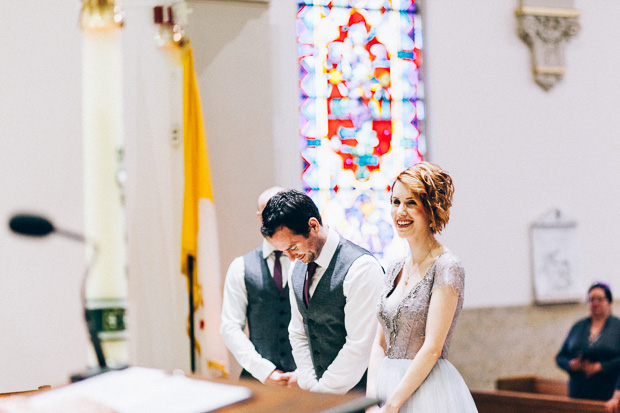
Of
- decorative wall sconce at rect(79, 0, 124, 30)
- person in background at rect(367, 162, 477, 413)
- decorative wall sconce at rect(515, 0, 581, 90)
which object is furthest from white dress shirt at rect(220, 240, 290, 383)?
decorative wall sconce at rect(515, 0, 581, 90)

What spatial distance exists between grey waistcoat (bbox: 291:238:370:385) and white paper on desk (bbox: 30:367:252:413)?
4.90 ft

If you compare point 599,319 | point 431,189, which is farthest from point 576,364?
point 431,189

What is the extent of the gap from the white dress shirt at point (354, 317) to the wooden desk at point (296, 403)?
1616mm

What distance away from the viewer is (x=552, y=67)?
6902mm

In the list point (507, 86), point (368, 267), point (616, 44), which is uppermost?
point (616, 44)

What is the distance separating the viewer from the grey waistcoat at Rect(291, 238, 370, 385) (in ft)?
9.73

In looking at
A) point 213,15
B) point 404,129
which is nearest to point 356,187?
point 404,129

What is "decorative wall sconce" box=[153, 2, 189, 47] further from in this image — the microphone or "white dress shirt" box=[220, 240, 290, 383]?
the microphone

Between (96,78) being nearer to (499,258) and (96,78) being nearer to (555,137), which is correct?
(499,258)

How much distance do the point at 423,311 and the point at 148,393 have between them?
4.83 ft

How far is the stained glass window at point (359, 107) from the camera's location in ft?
21.1

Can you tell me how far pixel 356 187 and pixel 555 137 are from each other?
2097mm

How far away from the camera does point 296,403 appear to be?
4.08 ft

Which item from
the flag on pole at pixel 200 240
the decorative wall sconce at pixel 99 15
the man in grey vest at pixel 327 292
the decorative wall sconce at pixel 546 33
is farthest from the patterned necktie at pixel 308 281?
the decorative wall sconce at pixel 546 33
